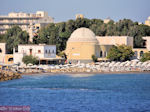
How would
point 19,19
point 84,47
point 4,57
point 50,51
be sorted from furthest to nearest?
point 19,19
point 4,57
point 84,47
point 50,51

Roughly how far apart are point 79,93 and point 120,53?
48.9 meters

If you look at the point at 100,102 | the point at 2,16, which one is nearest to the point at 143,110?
the point at 100,102

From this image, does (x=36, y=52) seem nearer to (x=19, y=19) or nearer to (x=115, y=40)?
(x=115, y=40)

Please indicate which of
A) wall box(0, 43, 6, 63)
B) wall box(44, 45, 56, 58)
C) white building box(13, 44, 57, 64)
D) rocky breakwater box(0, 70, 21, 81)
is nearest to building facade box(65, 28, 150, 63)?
wall box(44, 45, 56, 58)

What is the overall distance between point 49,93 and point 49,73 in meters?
29.5

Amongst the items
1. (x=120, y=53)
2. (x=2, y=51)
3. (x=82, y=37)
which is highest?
(x=82, y=37)

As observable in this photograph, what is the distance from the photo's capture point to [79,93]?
60.1 metres

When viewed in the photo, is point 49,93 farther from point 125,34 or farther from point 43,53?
point 125,34

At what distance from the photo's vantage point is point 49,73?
89688mm

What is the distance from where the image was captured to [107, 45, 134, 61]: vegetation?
10712 centimetres

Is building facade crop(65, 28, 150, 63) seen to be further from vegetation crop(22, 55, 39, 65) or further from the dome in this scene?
vegetation crop(22, 55, 39, 65)

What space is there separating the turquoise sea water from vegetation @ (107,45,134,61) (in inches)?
862

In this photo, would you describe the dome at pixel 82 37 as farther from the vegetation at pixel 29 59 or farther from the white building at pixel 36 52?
the vegetation at pixel 29 59

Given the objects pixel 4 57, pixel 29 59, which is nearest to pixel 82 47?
pixel 29 59
